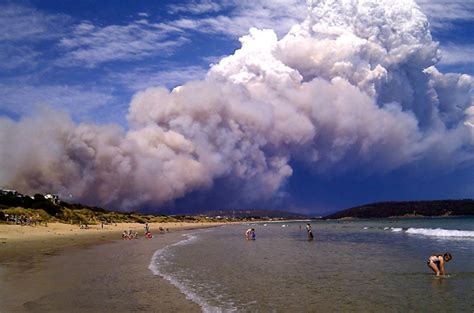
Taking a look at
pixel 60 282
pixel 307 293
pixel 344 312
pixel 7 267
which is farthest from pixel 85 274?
pixel 344 312

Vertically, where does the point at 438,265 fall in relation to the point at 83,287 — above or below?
above

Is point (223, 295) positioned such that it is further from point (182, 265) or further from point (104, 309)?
point (182, 265)

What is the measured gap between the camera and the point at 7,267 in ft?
84.7

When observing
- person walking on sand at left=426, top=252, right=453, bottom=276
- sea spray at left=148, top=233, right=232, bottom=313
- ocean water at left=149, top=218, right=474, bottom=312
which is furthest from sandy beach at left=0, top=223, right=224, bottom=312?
person walking on sand at left=426, top=252, right=453, bottom=276

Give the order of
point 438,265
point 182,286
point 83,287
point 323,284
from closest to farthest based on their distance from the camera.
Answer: point 83,287
point 182,286
point 323,284
point 438,265

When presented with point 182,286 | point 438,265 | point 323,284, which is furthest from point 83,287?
point 438,265

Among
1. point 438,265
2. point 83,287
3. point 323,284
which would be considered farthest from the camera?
point 438,265

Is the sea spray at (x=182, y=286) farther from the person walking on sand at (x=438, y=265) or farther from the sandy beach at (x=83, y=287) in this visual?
the person walking on sand at (x=438, y=265)

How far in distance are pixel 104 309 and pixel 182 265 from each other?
46.5ft

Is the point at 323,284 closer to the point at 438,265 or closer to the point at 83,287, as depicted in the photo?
the point at 438,265

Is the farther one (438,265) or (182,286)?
(438,265)

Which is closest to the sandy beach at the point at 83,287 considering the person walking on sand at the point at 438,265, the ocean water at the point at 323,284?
the ocean water at the point at 323,284

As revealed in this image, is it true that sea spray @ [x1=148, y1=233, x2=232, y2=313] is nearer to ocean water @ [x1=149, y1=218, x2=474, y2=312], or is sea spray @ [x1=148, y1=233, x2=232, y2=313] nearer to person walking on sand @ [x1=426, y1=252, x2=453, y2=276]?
ocean water @ [x1=149, y1=218, x2=474, y2=312]

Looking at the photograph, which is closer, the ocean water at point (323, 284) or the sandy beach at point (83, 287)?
the sandy beach at point (83, 287)
